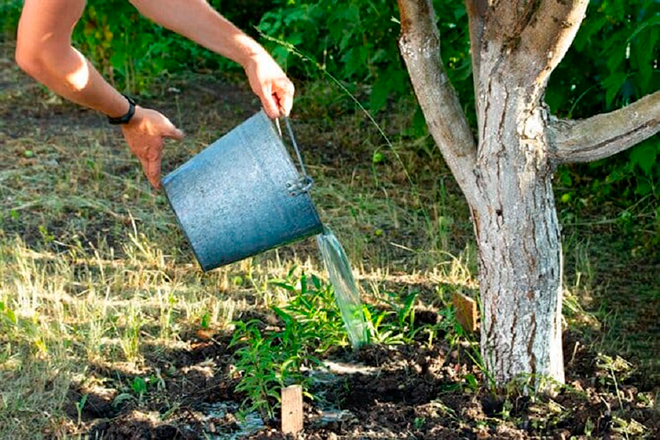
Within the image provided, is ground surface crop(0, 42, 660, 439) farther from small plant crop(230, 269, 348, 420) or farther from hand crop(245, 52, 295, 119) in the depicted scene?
hand crop(245, 52, 295, 119)

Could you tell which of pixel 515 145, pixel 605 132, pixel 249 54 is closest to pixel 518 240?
pixel 515 145

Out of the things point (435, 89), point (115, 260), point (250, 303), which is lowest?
point (250, 303)

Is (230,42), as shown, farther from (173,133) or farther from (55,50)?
(55,50)


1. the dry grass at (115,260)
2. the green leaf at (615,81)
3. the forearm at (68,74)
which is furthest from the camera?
the green leaf at (615,81)

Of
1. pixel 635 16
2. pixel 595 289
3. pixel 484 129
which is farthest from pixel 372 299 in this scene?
pixel 635 16

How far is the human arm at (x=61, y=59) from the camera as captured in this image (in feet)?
8.86

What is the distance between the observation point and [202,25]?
289cm

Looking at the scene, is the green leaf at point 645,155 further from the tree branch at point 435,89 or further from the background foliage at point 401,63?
the tree branch at point 435,89

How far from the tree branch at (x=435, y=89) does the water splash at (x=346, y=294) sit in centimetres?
39

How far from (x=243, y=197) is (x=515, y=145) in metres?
0.69

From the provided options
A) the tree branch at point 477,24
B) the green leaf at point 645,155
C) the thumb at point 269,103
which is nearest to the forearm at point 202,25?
the thumb at point 269,103

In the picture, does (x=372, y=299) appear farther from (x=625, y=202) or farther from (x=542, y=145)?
(x=625, y=202)

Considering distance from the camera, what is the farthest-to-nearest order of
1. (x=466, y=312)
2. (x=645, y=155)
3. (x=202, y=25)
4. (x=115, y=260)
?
(x=115, y=260), (x=645, y=155), (x=466, y=312), (x=202, y=25)

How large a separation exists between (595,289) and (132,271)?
1.57m
